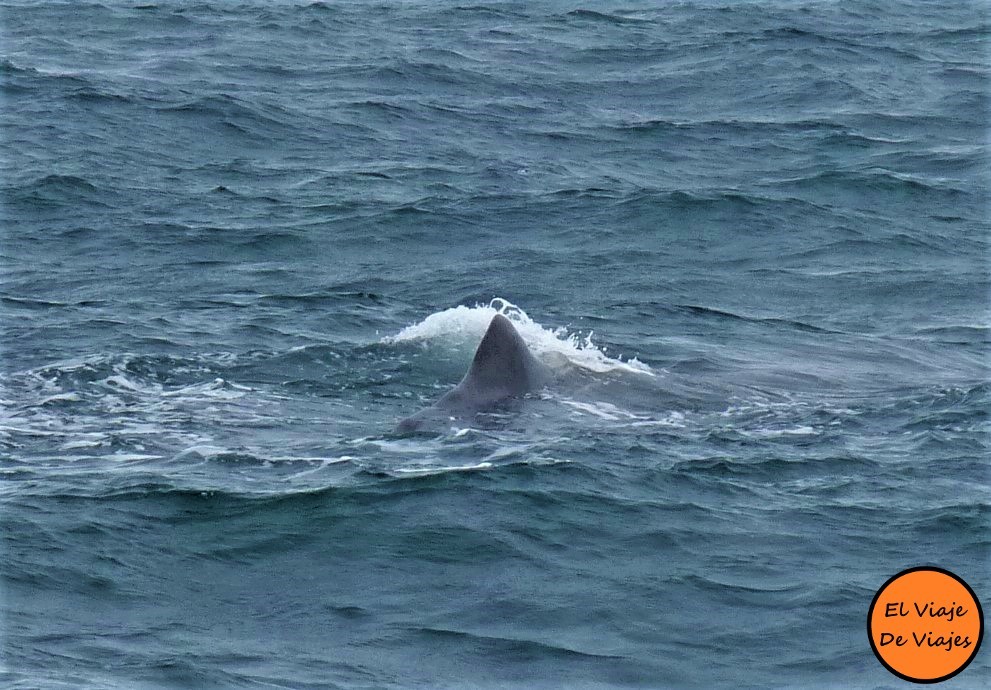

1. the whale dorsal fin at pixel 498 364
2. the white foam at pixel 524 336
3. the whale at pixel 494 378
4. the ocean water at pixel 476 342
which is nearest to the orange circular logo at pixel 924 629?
the ocean water at pixel 476 342

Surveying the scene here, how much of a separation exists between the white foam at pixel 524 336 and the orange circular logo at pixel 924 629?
782 cm

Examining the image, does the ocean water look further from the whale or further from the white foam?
the whale

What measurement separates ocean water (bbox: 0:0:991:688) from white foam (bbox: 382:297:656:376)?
73mm

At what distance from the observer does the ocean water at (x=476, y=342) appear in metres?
13.8

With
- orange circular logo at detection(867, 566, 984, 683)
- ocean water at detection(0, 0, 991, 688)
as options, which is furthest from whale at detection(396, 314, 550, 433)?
orange circular logo at detection(867, 566, 984, 683)

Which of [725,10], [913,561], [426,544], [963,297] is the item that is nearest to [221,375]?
[426,544]

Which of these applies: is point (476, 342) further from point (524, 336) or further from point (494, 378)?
point (494, 378)

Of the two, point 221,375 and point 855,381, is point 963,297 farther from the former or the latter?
point 221,375

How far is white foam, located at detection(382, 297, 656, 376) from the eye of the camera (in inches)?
842

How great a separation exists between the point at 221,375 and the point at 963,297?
1133 centimetres

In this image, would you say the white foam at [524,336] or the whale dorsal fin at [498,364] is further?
the white foam at [524,336]

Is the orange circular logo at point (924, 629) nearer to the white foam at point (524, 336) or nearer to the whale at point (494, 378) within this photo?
the whale at point (494, 378)

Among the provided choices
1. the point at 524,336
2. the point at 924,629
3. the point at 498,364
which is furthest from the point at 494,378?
the point at 924,629

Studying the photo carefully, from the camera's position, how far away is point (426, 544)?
1531 centimetres
